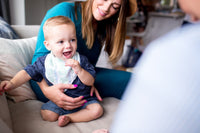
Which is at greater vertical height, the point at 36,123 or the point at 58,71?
the point at 58,71

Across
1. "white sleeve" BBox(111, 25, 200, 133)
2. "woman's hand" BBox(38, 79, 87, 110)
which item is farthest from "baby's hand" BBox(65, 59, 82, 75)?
"white sleeve" BBox(111, 25, 200, 133)

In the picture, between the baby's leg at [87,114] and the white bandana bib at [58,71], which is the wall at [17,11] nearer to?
the white bandana bib at [58,71]

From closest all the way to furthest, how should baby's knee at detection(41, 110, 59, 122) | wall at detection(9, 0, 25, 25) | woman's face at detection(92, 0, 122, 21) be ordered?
baby's knee at detection(41, 110, 59, 122)
woman's face at detection(92, 0, 122, 21)
wall at detection(9, 0, 25, 25)

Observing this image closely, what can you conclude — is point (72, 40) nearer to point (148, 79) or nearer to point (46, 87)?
point (46, 87)

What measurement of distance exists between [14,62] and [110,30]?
0.73 meters

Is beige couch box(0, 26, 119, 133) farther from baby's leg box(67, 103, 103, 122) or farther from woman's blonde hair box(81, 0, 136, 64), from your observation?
woman's blonde hair box(81, 0, 136, 64)

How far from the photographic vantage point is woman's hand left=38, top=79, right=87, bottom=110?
1.09 metres

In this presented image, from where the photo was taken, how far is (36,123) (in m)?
1.03

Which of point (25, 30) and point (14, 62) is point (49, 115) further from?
point (25, 30)

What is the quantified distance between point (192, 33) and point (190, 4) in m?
0.05

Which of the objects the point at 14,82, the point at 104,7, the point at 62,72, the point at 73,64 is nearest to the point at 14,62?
the point at 14,82

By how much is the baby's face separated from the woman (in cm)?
18

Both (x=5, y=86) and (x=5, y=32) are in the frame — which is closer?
(x=5, y=86)

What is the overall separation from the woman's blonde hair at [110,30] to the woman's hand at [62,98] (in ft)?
1.33
